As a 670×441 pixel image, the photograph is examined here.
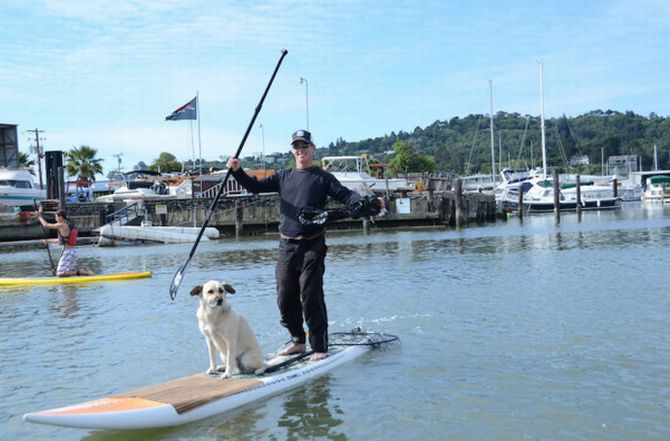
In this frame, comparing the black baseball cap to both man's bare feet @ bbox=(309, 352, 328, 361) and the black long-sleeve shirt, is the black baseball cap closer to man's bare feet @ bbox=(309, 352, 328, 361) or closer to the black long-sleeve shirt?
the black long-sleeve shirt

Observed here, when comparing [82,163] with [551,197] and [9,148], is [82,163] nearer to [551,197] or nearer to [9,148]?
[9,148]

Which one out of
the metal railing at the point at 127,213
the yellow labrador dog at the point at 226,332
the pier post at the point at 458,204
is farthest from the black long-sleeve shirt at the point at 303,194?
the pier post at the point at 458,204

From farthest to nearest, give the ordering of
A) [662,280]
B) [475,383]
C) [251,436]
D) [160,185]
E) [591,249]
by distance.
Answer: [160,185]
[591,249]
[662,280]
[475,383]
[251,436]

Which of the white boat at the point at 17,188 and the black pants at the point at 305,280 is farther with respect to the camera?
the white boat at the point at 17,188

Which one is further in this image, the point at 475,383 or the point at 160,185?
the point at 160,185

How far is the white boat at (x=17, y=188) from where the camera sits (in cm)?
4916

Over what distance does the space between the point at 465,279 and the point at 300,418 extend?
11.1 meters

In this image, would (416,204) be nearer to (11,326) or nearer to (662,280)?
(662,280)

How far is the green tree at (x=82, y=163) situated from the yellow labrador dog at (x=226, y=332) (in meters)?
74.0

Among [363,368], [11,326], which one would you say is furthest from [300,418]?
[11,326]

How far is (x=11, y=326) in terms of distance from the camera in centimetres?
1287

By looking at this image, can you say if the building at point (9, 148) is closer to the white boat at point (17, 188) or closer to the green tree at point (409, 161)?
the white boat at point (17, 188)

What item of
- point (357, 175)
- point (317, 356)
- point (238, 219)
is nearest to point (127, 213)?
point (238, 219)

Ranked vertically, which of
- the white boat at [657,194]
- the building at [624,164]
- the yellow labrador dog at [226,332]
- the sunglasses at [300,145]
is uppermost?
the building at [624,164]
